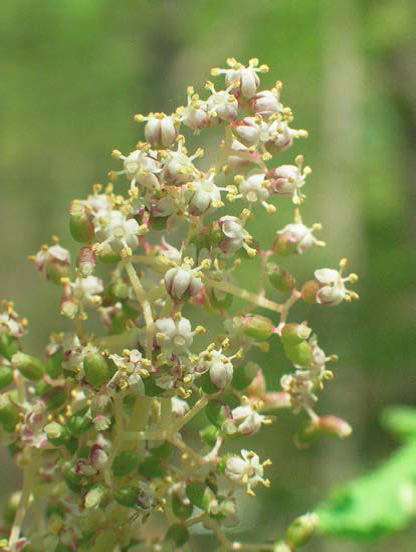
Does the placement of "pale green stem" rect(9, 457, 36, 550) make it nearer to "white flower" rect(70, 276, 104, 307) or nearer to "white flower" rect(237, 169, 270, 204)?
"white flower" rect(70, 276, 104, 307)

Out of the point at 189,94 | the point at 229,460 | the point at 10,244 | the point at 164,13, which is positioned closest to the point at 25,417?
the point at 229,460

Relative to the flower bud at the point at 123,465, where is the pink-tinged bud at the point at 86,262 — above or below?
above

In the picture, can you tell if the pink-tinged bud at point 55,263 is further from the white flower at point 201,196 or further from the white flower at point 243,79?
the white flower at point 243,79

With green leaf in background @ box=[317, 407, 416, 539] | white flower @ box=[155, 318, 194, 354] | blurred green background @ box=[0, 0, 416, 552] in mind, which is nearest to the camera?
white flower @ box=[155, 318, 194, 354]

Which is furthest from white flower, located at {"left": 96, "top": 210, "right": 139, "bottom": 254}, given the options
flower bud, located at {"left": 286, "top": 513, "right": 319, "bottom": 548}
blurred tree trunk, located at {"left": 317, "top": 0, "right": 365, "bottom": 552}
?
blurred tree trunk, located at {"left": 317, "top": 0, "right": 365, "bottom": 552}

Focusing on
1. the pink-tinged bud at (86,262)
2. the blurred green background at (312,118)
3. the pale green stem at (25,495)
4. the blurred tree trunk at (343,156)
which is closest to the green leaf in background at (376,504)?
the pale green stem at (25,495)

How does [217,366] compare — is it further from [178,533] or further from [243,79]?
[243,79]

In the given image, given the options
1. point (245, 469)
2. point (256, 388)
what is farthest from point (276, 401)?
point (245, 469)
